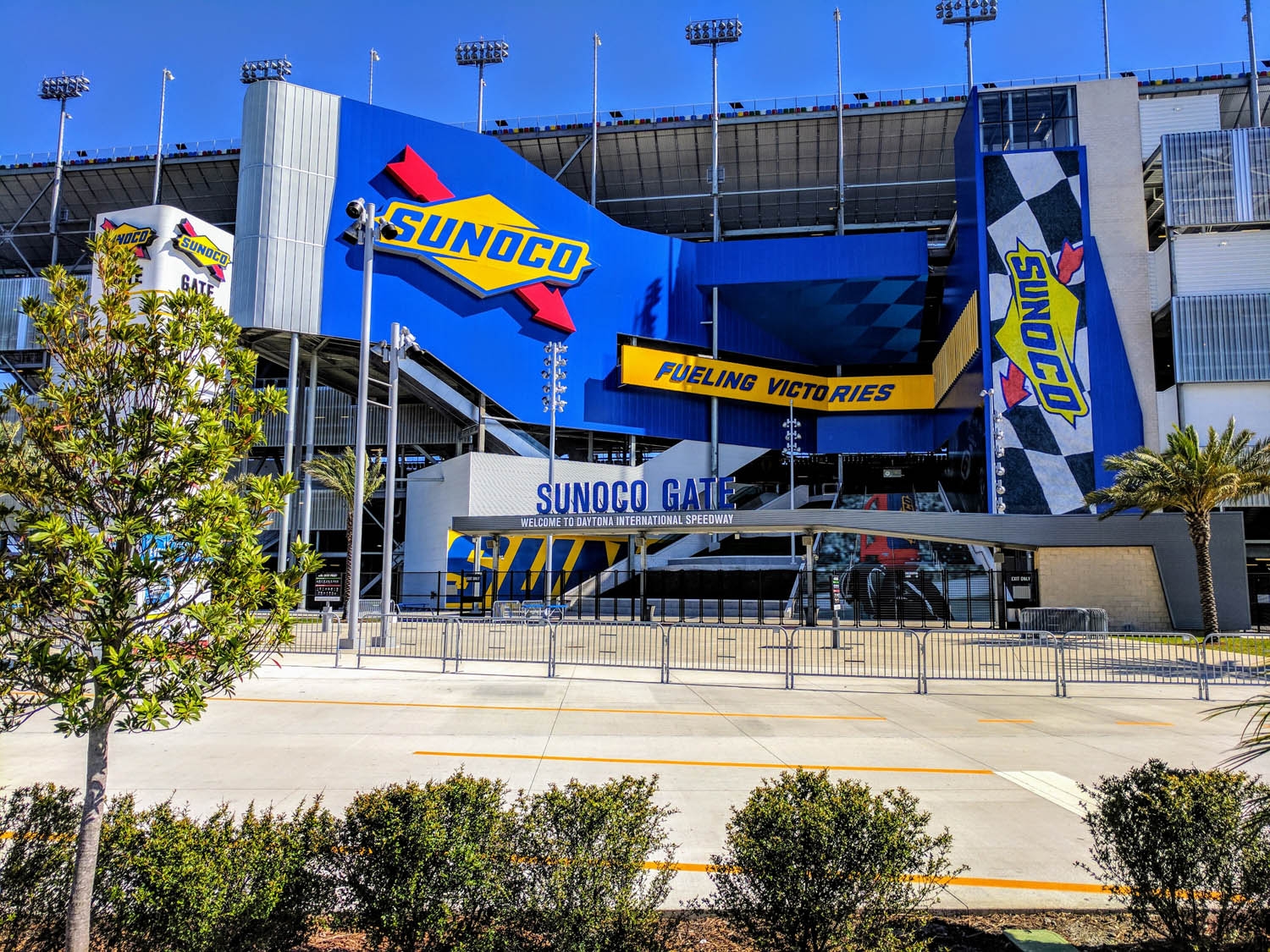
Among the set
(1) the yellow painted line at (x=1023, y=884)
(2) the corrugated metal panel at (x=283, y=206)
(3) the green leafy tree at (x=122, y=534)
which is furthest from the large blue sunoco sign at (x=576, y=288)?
(1) the yellow painted line at (x=1023, y=884)

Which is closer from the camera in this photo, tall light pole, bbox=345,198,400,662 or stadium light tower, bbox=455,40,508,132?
tall light pole, bbox=345,198,400,662

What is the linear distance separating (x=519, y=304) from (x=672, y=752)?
141ft

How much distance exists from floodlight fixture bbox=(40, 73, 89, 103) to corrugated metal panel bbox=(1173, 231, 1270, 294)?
3318 inches

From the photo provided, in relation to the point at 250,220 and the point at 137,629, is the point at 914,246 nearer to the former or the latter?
the point at 250,220

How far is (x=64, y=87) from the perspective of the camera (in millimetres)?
68500

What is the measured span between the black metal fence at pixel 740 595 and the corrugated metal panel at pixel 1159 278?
69.5ft

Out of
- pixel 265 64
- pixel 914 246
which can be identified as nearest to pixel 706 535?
pixel 914 246

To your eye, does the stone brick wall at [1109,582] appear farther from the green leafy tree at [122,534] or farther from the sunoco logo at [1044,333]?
the green leafy tree at [122,534]

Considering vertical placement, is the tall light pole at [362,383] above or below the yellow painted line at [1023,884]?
above

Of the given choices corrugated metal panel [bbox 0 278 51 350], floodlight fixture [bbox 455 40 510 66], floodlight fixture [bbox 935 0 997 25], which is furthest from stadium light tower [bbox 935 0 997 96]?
corrugated metal panel [bbox 0 278 51 350]

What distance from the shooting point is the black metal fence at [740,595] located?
37.0m

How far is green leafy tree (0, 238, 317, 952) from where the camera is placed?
4.39 metres

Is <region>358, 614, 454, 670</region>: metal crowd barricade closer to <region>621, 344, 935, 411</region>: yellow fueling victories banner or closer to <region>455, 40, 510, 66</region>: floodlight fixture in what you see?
<region>621, 344, 935, 411</region>: yellow fueling victories banner

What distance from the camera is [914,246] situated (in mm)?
56656
